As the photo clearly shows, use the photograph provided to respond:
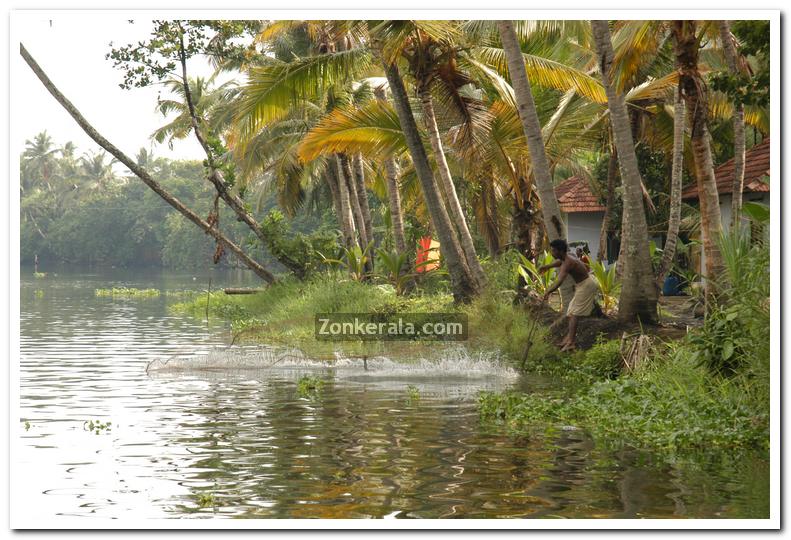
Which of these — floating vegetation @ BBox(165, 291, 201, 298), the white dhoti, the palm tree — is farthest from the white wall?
the palm tree

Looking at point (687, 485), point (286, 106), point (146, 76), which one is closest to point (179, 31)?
point (146, 76)

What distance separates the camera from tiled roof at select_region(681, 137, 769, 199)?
23.7 m

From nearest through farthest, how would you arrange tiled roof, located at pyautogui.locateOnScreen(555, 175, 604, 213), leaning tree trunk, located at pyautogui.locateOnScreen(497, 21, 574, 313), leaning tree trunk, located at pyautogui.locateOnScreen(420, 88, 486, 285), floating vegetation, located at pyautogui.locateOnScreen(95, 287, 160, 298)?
leaning tree trunk, located at pyautogui.locateOnScreen(497, 21, 574, 313)
leaning tree trunk, located at pyautogui.locateOnScreen(420, 88, 486, 285)
tiled roof, located at pyautogui.locateOnScreen(555, 175, 604, 213)
floating vegetation, located at pyautogui.locateOnScreen(95, 287, 160, 298)

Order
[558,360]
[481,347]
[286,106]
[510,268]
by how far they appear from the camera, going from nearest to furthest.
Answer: [558,360], [481,347], [286,106], [510,268]

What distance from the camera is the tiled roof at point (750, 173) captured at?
2369 centimetres

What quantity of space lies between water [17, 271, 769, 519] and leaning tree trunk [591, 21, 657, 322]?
7.33ft

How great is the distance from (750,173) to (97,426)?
1716 cm

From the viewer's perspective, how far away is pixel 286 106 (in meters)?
21.3

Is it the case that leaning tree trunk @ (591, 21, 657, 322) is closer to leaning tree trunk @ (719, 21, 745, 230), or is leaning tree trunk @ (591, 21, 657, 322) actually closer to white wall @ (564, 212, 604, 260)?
leaning tree trunk @ (719, 21, 745, 230)

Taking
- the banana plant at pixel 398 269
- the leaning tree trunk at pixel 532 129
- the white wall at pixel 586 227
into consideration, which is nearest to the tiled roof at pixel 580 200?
the white wall at pixel 586 227

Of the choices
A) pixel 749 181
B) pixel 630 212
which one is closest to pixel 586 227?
pixel 749 181
